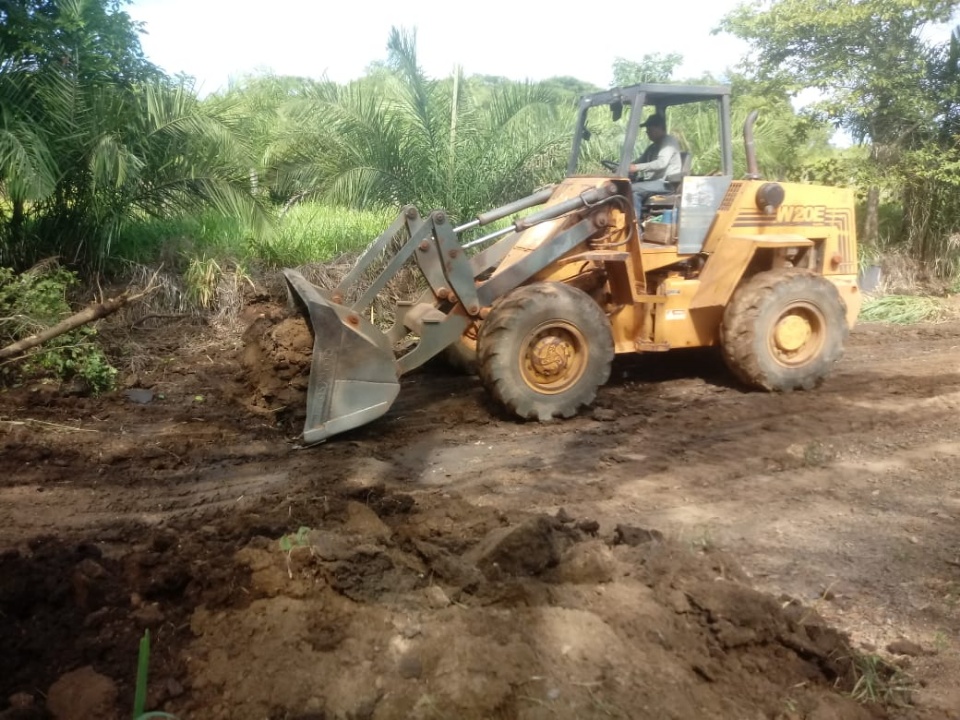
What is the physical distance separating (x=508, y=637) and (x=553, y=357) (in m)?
3.48

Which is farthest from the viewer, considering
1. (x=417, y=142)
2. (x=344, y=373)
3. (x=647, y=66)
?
(x=647, y=66)

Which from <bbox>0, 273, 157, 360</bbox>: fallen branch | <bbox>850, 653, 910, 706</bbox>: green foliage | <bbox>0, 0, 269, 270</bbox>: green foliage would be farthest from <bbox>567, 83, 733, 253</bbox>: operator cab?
<bbox>850, 653, 910, 706</bbox>: green foliage

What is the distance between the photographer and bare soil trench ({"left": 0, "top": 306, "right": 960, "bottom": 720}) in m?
3.06

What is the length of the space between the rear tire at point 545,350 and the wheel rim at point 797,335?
5.67 feet

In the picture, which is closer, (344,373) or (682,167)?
(344,373)

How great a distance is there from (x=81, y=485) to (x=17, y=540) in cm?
95

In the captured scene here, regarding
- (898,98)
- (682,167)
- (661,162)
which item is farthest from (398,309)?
(898,98)

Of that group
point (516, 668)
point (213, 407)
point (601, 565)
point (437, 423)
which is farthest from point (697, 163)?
point (516, 668)

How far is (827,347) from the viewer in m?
7.50

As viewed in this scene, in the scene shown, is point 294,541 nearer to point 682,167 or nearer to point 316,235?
point 682,167

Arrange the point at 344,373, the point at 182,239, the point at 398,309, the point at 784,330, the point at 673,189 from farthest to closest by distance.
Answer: the point at 182,239, the point at 673,189, the point at 784,330, the point at 398,309, the point at 344,373

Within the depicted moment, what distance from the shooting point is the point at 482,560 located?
3.88m

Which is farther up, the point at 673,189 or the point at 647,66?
the point at 647,66

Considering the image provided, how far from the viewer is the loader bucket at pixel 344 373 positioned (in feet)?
19.1
